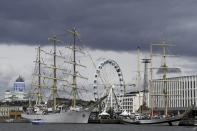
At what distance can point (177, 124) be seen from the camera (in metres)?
171

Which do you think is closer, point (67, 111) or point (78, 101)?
point (67, 111)

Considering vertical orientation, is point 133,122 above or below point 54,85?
below

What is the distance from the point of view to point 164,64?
18950 cm

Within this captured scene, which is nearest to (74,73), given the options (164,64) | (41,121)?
(41,121)

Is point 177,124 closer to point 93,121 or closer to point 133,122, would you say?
point 133,122

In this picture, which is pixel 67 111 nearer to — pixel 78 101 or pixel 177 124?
pixel 78 101

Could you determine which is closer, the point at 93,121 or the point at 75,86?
the point at 75,86

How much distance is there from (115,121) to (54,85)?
24765 millimetres

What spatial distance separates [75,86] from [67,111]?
9.49m

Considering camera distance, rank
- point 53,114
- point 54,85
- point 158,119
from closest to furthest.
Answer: point 158,119
point 53,114
point 54,85

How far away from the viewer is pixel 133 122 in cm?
17775

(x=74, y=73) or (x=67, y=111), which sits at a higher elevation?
(x=74, y=73)

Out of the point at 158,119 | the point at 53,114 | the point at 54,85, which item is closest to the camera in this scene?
the point at 158,119

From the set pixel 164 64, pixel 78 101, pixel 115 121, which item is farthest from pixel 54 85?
pixel 164 64
